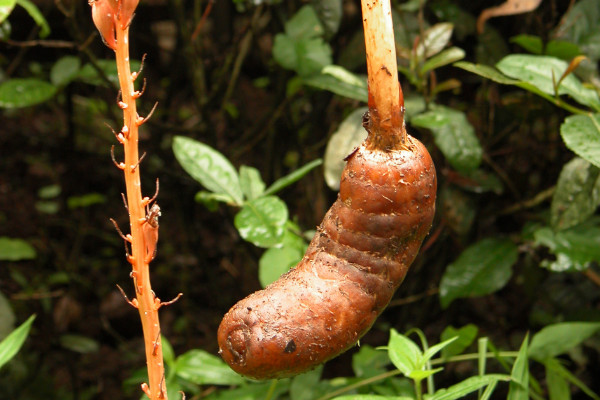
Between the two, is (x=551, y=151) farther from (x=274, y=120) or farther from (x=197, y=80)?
(x=197, y=80)

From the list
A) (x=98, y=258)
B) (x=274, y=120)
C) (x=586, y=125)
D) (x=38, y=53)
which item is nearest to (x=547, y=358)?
(x=586, y=125)

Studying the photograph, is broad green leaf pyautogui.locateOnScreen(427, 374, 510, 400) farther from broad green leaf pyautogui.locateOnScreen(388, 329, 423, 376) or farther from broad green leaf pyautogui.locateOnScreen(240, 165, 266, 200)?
broad green leaf pyautogui.locateOnScreen(240, 165, 266, 200)

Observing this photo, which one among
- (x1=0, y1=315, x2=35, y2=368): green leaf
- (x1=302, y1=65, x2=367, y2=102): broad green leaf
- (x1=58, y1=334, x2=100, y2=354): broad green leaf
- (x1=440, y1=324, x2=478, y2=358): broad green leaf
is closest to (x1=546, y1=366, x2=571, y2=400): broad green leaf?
(x1=440, y1=324, x2=478, y2=358): broad green leaf

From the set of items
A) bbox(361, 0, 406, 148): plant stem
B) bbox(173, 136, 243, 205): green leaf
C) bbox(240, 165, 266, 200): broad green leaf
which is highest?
bbox(361, 0, 406, 148): plant stem

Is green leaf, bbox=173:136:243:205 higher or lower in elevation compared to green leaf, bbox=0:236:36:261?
higher

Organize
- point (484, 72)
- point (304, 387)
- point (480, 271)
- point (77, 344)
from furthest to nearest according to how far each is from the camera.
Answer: point (77, 344)
point (480, 271)
point (304, 387)
point (484, 72)

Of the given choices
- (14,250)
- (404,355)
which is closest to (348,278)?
(404,355)

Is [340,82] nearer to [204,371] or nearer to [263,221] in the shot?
[263,221]
